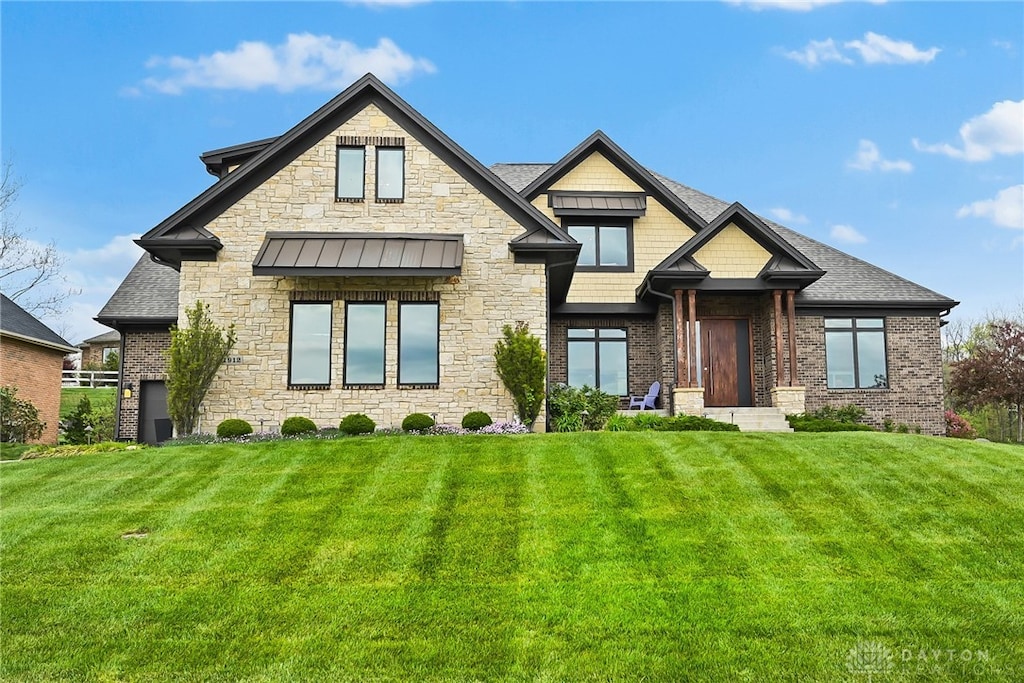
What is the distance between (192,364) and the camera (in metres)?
14.4

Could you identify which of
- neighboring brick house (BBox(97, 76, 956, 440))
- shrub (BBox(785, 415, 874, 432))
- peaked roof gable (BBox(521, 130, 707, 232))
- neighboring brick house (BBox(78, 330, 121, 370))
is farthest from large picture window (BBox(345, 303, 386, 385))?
neighboring brick house (BBox(78, 330, 121, 370))

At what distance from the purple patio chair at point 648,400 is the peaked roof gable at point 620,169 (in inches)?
187

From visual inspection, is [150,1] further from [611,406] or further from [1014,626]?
[1014,626]

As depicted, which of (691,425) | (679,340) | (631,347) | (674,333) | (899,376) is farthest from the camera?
(631,347)

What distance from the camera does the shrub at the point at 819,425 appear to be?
16234mm

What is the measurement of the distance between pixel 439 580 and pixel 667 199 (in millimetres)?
16103

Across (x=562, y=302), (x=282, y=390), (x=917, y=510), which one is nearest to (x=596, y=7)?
(x=562, y=302)

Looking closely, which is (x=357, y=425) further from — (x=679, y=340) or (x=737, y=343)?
(x=737, y=343)

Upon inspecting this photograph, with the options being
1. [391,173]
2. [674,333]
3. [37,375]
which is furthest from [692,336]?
[37,375]

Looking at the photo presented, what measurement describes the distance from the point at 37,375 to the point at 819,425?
22724 millimetres

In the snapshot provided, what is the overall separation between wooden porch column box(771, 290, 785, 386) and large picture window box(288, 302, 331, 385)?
10.8 metres

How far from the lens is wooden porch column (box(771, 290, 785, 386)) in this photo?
18266 millimetres

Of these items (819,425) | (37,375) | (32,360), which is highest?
(32,360)

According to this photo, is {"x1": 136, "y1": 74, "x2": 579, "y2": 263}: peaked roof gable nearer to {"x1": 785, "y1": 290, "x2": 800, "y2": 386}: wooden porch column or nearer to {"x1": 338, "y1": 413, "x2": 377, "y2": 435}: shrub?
{"x1": 338, "y1": 413, "x2": 377, "y2": 435}: shrub
